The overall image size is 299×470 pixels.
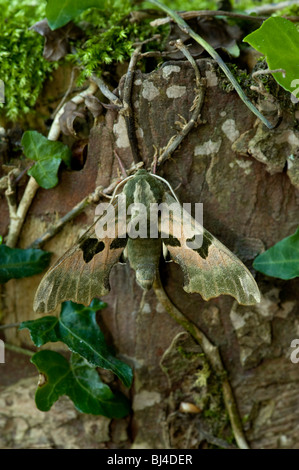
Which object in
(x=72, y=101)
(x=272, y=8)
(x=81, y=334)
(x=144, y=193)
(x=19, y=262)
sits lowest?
(x=81, y=334)

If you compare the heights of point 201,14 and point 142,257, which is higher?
point 201,14

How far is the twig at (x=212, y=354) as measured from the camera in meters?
1.84

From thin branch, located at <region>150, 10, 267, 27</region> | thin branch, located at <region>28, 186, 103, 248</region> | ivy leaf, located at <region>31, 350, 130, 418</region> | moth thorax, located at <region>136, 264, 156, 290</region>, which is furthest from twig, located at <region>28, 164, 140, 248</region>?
Answer: thin branch, located at <region>150, 10, 267, 27</region>

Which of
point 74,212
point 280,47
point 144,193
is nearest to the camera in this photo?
point 280,47

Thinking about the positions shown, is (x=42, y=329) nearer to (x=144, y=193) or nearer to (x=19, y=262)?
(x=19, y=262)

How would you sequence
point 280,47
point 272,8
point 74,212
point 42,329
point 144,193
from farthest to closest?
point 272,8, point 74,212, point 42,329, point 144,193, point 280,47

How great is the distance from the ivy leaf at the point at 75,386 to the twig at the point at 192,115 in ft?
2.89

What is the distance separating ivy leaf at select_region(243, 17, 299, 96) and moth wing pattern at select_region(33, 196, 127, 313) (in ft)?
2.45

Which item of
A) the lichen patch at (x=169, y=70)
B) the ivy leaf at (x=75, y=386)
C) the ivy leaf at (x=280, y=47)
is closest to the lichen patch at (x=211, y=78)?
the lichen patch at (x=169, y=70)

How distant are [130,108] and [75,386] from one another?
1.11m

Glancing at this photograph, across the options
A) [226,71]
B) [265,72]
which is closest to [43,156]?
[226,71]

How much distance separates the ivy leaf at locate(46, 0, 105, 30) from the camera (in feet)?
5.58

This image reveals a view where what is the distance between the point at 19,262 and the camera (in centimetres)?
186

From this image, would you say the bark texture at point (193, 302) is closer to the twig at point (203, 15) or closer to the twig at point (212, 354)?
the twig at point (212, 354)
